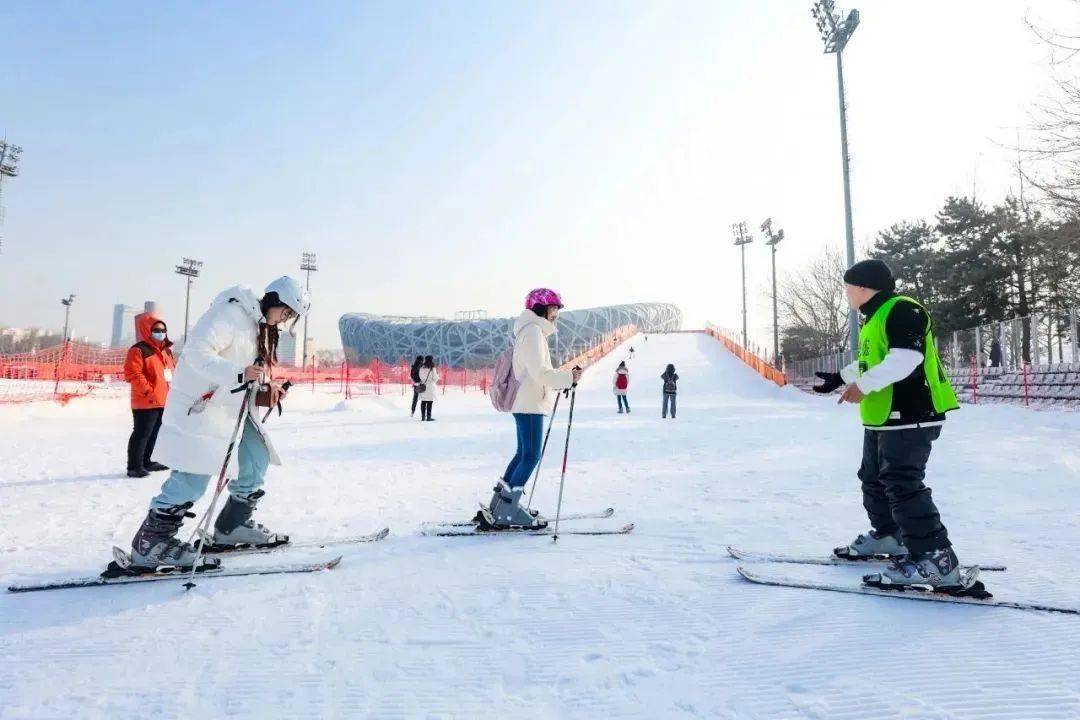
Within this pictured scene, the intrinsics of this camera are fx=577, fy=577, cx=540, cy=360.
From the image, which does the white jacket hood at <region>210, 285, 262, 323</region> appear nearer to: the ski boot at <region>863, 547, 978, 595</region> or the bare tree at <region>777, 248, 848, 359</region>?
the ski boot at <region>863, 547, 978, 595</region>

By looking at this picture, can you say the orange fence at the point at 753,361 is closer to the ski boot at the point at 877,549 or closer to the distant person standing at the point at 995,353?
the distant person standing at the point at 995,353

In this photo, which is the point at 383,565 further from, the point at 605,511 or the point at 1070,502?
the point at 1070,502

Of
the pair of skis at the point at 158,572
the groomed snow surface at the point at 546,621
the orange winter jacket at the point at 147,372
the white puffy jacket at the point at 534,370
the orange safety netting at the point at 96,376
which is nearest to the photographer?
the groomed snow surface at the point at 546,621

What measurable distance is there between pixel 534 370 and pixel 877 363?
6.33 feet

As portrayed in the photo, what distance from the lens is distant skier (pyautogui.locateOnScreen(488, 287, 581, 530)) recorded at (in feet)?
12.4

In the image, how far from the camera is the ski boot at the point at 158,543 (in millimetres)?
2902

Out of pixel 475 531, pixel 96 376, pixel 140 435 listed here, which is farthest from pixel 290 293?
pixel 96 376

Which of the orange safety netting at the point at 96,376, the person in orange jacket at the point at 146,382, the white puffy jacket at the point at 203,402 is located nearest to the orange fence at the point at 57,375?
the orange safety netting at the point at 96,376

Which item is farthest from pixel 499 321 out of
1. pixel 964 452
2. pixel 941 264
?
pixel 964 452

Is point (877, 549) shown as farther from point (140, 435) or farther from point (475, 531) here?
point (140, 435)

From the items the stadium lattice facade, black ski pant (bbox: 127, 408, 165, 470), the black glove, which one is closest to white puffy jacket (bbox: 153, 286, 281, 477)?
the black glove

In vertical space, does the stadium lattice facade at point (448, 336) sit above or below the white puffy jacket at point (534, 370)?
above

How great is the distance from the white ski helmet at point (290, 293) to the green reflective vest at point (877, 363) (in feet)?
9.61

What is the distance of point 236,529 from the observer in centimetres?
342
